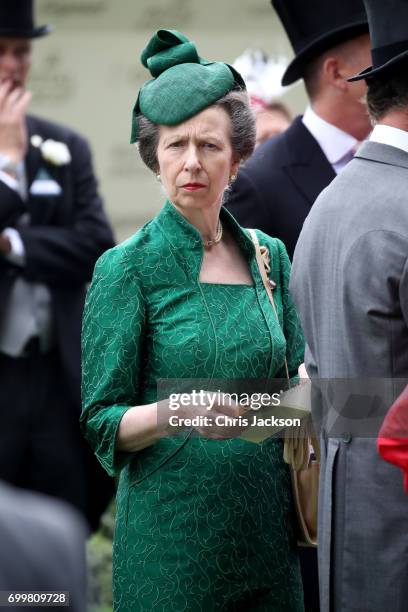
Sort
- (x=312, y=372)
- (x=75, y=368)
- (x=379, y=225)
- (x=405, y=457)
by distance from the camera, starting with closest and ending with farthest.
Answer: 1. (x=405, y=457)
2. (x=379, y=225)
3. (x=312, y=372)
4. (x=75, y=368)

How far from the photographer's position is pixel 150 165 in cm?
364

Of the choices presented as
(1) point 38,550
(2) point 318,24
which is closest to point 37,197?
(2) point 318,24

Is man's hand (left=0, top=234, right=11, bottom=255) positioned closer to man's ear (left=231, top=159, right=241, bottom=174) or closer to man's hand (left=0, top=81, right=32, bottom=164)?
man's hand (left=0, top=81, right=32, bottom=164)

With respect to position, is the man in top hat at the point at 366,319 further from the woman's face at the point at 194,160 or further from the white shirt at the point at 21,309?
the white shirt at the point at 21,309

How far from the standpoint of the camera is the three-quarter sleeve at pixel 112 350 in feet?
11.0

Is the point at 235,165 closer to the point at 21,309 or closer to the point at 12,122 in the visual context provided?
the point at 21,309

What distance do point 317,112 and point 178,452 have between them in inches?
73.3

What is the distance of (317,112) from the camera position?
4.94 metres

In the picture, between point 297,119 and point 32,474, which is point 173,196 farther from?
point 32,474

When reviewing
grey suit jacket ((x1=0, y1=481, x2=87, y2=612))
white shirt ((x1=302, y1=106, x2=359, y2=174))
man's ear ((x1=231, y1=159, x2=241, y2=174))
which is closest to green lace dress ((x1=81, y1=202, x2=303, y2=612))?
man's ear ((x1=231, y1=159, x2=241, y2=174))

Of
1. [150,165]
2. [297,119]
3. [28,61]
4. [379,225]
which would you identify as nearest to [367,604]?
[379,225]

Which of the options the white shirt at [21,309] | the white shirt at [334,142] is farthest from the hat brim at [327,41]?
the white shirt at [21,309]

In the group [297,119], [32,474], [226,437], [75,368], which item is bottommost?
[32,474]

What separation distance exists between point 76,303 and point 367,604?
2.36 m
